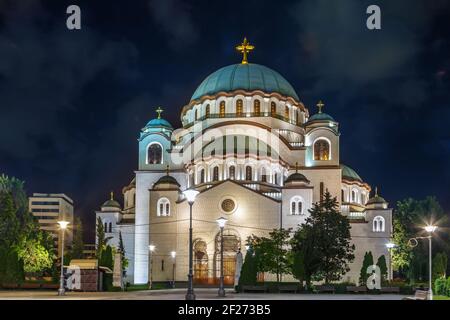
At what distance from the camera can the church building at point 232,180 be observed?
175ft

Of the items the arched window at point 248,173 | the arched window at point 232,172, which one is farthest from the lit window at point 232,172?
the arched window at point 248,173

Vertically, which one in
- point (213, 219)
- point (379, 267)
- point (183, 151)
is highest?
point (183, 151)

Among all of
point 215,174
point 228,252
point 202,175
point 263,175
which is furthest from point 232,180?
point 228,252

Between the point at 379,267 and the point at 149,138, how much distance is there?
22890mm

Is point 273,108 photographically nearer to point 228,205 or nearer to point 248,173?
point 248,173

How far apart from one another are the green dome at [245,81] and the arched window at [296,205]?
12192 mm

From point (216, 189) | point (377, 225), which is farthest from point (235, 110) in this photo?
point (377, 225)

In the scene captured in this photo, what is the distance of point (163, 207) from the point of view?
5541 centimetres

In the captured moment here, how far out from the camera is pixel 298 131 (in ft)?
201

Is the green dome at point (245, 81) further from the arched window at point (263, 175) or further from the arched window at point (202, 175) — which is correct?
the arched window at point (263, 175)
